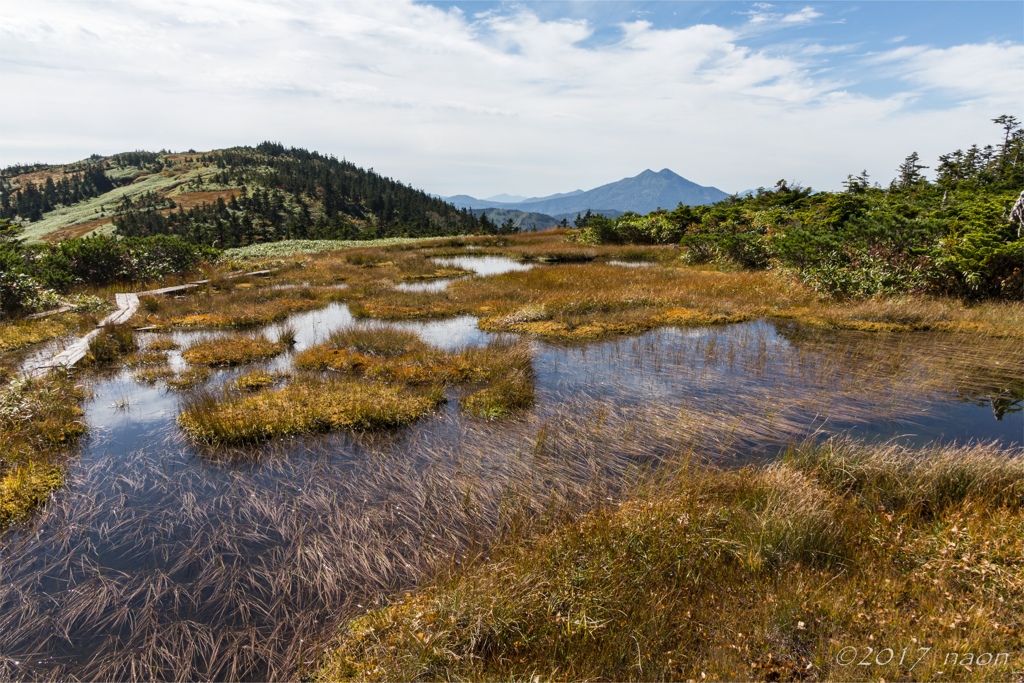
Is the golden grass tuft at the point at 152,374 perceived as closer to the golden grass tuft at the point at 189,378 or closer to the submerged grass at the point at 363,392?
the golden grass tuft at the point at 189,378

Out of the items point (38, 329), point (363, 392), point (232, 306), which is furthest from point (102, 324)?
point (363, 392)

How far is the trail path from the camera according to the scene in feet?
36.9

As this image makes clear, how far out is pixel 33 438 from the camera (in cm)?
787

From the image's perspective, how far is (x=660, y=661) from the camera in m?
3.84

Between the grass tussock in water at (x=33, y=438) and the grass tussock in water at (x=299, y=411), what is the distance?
1.76 meters

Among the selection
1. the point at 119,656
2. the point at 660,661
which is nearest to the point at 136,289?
the point at 119,656

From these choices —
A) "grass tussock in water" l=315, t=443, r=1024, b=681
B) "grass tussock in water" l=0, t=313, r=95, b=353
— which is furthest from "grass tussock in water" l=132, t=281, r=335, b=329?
"grass tussock in water" l=315, t=443, r=1024, b=681

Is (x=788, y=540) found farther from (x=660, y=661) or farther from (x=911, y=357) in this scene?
(x=911, y=357)

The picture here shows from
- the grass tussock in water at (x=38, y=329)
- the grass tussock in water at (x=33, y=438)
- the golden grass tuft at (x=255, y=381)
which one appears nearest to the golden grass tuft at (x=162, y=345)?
the grass tussock in water at (x=38, y=329)

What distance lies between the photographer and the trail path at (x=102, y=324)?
442 inches

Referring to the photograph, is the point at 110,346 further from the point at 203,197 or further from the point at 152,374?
the point at 203,197

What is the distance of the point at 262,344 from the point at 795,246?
21772 mm

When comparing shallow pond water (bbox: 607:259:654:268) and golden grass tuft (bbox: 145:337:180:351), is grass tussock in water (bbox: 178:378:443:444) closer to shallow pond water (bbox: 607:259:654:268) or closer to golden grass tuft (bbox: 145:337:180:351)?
golden grass tuft (bbox: 145:337:180:351)

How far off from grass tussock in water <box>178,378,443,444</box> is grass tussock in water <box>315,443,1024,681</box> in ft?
14.9
